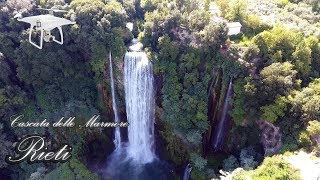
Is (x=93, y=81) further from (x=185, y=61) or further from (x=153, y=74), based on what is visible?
(x=185, y=61)

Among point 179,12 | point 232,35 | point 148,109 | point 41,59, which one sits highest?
point 179,12

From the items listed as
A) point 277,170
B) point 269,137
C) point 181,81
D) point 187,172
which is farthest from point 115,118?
point 277,170

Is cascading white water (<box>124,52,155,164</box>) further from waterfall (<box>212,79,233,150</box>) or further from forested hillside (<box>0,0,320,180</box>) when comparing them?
waterfall (<box>212,79,233,150</box>)

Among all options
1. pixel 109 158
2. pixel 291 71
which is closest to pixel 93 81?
pixel 109 158

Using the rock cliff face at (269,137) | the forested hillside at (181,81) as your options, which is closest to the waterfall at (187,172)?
the forested hillside at (181,81)

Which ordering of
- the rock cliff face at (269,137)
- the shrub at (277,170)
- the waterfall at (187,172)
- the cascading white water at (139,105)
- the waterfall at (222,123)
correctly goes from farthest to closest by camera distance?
the cascading white water at (139,105) → the waterfall at (187,172) → the waterfall at (222,123) → the rock cliff face at (269,137) → the shrub at (277,170)

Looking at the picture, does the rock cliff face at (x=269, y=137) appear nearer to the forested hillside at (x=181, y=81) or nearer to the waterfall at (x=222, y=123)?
the forested hillside at (x=181, y=81)

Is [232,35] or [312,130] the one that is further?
[232,35]
